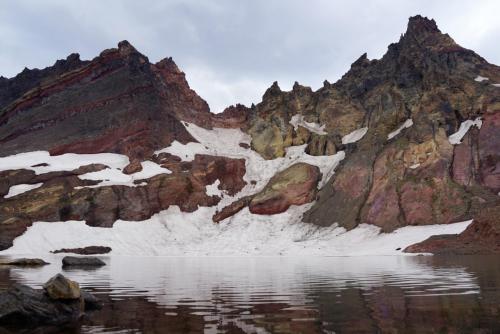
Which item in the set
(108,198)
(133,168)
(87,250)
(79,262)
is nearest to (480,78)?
Result: (133,168)

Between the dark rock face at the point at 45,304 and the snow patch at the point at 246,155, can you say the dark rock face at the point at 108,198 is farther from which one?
the dark rock face at the point at 45,304

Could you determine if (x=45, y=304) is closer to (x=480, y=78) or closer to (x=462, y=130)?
(x=462, y=130)

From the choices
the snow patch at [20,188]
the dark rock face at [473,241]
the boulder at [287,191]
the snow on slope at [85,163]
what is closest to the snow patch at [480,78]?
the boulder at [287,191]

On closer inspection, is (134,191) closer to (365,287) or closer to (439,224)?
(439,224)

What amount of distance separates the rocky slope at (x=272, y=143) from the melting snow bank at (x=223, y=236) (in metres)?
1.93

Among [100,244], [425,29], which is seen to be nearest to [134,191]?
[100,244]

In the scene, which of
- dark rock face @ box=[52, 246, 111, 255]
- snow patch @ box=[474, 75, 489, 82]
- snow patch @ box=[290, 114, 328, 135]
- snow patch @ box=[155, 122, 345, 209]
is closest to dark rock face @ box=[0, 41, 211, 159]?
snow patch @ box=[155, 122, 345, 209]

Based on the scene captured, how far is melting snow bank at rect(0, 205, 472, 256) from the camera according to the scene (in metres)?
63.6

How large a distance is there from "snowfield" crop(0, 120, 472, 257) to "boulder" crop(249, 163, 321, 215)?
142cm

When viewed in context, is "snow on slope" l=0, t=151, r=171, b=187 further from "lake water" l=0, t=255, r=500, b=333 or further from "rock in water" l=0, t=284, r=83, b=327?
"rock in water" l=0, t=284, r=83, b=327

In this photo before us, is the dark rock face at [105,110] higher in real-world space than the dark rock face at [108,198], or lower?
higher

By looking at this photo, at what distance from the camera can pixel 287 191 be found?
88062 millimetres

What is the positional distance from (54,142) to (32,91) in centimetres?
2262

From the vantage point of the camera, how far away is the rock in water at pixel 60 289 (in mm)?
14461
